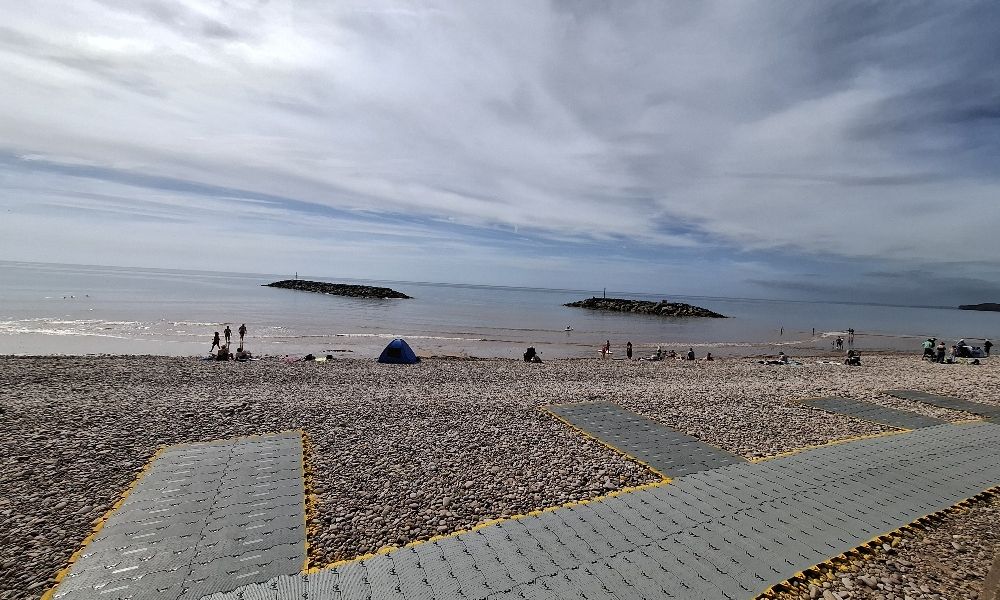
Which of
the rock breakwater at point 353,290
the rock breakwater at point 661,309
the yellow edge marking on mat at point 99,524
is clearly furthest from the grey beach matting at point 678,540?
the rock breakwater at point 353,290

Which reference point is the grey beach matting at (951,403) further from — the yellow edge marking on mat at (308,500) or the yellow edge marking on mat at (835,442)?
the yellow edge marking on mat at (308,500)

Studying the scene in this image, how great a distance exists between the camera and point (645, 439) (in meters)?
8.38

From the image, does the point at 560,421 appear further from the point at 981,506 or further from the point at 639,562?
the point at 981,506

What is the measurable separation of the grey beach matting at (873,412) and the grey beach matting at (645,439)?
17.4 ft

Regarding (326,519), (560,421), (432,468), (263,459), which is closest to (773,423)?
(560,421)

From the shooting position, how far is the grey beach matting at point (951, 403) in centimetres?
1104

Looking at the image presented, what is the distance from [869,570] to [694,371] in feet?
50.8

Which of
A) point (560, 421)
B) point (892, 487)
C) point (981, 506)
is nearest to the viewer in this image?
point (981, 506)

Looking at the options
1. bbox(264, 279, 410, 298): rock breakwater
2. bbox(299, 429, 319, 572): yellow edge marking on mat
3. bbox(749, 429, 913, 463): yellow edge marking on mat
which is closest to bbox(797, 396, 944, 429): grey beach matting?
bbox(749, 429, 913, 463): yellow edge marking on mat

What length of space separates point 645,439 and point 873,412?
6953 millimetres

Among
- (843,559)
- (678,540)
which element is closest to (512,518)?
(678,540)

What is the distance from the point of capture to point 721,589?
3.97 m

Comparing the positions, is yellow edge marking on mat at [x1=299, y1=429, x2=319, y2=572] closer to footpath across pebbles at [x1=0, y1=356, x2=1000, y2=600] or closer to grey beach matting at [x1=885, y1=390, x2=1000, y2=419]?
footpath across pebbles at [x1=0, y1=356, x2=1000, y2=600]

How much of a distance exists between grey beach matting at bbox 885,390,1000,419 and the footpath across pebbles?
2.12ft
